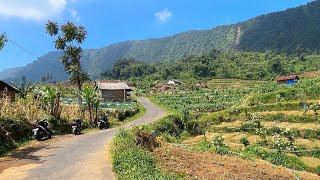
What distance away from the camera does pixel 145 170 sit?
17906 millimetres

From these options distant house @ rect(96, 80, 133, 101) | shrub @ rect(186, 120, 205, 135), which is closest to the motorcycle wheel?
shrub @ rect(186, 120, 205, 135)

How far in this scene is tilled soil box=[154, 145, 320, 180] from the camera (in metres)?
20.4

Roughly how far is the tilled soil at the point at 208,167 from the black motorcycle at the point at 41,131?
391 inches

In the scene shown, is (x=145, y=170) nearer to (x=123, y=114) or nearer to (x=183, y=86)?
(x=123, y=114)

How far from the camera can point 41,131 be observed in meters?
32.7

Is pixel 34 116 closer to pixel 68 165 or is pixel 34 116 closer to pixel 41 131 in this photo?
pixel 41 131

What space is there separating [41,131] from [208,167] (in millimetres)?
14230

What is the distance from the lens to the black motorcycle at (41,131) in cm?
3225

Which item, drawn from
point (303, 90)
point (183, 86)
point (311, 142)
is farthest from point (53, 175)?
point (183, 86)

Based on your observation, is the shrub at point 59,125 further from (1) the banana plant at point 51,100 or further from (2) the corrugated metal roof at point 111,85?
(2) the corrugated metal roof at point 111,85

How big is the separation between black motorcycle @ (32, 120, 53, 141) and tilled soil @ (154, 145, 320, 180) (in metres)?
9.93

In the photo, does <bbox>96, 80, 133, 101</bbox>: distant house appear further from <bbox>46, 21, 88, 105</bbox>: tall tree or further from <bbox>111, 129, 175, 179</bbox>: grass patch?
<bbox>111, 129, 175, 179</bbox>: grass patch

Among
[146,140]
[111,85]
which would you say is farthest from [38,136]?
[111,85]

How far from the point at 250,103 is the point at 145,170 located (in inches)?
2002
